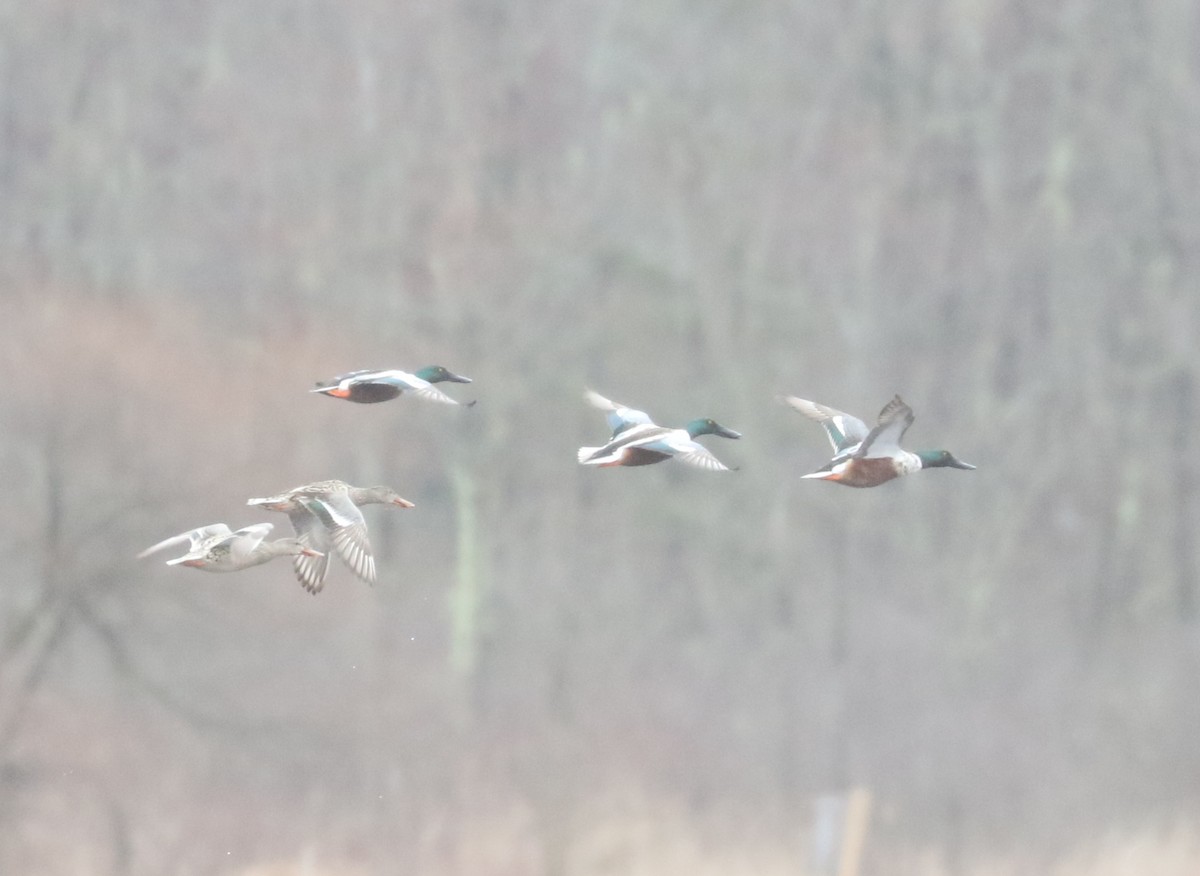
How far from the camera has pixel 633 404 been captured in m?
7.26

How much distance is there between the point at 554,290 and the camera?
7.28 metres

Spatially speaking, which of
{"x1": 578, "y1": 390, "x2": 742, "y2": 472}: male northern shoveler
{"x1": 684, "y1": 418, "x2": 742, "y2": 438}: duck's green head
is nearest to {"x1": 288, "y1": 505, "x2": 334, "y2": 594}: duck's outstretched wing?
{"x1": 578, "y1": 390, "x2": 742, "y2": 472}: male northern shoveler

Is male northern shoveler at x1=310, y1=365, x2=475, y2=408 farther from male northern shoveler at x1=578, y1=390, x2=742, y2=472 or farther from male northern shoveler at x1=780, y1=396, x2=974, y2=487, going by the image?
male northern shoveler at x1=780, y1=396, x2=974, y2=487

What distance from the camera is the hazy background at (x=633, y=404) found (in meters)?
7.07

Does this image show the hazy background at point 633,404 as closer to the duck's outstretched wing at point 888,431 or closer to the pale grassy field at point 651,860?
the pale grassy field at point 651,860

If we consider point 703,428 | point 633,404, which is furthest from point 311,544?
point 633,404

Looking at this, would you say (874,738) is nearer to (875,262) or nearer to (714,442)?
(714,442)

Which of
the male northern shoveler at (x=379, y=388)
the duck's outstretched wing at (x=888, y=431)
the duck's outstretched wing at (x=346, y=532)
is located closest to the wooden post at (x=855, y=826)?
the duck's outstretched wing at (x=888, y=431)

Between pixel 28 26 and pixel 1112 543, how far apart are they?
186 inches

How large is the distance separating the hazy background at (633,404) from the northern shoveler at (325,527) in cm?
225

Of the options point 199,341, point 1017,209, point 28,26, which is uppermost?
point 28,26

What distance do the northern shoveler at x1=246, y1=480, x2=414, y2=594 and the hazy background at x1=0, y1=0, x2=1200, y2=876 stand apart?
2.25 metres

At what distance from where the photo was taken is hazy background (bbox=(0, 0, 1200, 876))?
23.2 ft

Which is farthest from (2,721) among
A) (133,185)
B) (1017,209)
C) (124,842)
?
(1017,209)
